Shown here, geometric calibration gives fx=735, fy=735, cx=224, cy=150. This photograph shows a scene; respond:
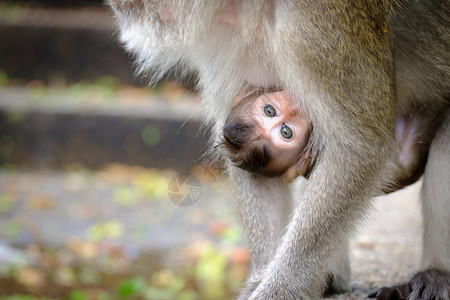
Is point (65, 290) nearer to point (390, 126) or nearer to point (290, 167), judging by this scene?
point (290, 167)

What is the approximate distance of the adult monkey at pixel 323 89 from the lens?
289 cm

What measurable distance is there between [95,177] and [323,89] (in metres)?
5.46

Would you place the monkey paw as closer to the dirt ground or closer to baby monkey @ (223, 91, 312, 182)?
the dirt ground

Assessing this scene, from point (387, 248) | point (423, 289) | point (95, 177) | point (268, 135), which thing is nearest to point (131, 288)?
point (387, 248)

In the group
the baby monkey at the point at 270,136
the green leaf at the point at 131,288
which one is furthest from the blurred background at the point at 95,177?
the baby monkey at the point at 270,136

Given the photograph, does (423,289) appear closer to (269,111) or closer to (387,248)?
(269,111)

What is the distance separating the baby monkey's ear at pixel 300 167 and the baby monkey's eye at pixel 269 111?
0.23 meters

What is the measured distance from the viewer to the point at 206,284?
552 centimetres

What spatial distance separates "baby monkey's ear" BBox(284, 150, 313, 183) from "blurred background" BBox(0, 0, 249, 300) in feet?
3.33

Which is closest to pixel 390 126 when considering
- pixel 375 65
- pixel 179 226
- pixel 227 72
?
pixel 375 65

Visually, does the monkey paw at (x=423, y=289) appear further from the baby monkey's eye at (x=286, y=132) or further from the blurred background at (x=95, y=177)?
the blurred background at (x=95, y=177)

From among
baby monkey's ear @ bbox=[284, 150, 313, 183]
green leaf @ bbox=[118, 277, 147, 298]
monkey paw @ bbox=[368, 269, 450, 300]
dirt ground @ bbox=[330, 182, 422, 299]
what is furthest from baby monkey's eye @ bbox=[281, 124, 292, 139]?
green leaf @ bbox=[118, 277, 147, 298]

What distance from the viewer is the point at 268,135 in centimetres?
332

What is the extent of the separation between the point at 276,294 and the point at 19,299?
2.41 meters
